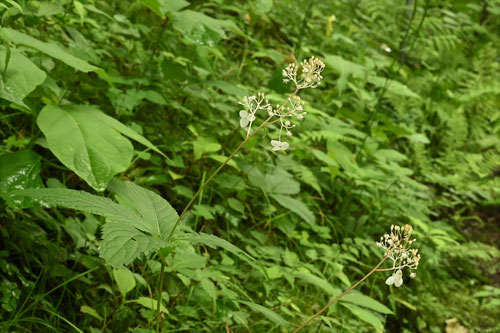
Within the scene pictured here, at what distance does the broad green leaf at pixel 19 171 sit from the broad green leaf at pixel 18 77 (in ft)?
0.64

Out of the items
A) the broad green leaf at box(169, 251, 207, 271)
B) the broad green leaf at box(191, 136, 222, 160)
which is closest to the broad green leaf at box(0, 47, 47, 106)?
the broad green leaf at box(169, 251, 207, 271)

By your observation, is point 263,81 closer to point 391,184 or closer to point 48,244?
point 391,184

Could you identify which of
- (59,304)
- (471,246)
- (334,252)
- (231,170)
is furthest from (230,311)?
(471,246)

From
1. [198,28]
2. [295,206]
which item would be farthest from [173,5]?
[295,206]

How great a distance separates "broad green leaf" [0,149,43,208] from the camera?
1.50m

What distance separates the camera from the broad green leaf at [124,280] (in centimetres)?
163

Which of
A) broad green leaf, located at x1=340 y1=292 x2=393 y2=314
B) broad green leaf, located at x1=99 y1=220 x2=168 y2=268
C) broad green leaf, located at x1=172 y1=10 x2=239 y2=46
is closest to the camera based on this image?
broad green leaf, located at x1=99 y1=220 x2=168 y2=268

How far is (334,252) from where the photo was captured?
2561 millimetres

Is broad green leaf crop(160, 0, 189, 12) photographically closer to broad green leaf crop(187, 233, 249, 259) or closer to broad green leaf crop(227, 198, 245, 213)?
broad green leaf crop(227, 198, 245, 213)

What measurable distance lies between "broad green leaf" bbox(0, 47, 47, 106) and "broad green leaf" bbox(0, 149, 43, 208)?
0.64ft

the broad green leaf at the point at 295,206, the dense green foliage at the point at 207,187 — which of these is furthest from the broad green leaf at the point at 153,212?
the broad green leaf at the point at 295,206

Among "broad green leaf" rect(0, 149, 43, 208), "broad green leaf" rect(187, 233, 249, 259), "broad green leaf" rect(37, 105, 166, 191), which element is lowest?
"broad green leaf" rect(0, 149, 43, 208)

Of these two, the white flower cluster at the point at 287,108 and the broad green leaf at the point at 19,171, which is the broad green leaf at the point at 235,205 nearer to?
the broad green leaf at the point at 19,171

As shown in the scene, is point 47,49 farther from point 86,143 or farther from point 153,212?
point 153,212
